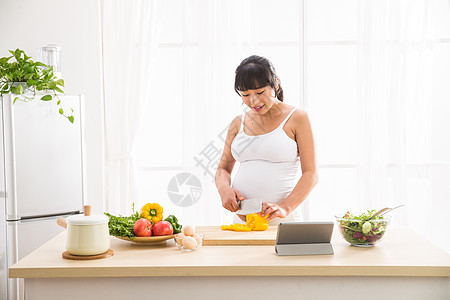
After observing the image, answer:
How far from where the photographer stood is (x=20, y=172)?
10.2 ft

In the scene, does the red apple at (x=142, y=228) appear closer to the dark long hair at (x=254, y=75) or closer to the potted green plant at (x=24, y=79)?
the dark long hair at (x=254, y=75)

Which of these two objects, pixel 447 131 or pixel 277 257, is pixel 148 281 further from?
pixel 447 131

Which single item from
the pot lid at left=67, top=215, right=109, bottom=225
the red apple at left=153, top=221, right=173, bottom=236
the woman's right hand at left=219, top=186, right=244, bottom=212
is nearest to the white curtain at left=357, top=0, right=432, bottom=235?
the woman's right hand at left=219, top=186, right=244, bottom=212

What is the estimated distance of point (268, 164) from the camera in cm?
261

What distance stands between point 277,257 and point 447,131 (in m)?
2.96

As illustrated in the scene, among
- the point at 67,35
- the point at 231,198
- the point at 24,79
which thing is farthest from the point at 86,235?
the point at 67,35

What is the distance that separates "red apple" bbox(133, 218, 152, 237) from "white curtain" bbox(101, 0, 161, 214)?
2048 millimetres

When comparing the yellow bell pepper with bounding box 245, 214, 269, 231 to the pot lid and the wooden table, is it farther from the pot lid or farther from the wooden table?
the pot lid

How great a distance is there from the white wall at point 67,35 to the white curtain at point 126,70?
11cm

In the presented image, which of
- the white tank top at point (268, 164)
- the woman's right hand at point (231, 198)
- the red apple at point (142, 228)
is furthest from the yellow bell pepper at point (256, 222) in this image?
the red apple at point (142, 228)

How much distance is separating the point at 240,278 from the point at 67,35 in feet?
9.23

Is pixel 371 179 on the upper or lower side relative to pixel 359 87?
lower

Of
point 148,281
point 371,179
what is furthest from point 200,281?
point 371,179

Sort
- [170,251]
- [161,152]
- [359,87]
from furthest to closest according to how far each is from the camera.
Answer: [161,152] → [359,87] → [170,251]
